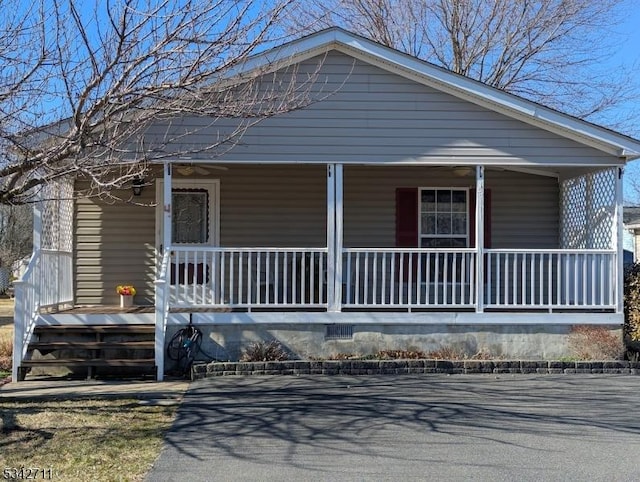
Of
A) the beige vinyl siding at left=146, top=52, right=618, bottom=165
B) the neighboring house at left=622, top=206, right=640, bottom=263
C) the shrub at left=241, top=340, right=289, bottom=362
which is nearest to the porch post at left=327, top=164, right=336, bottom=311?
the beige vinyl siding at left=146, top=52, right=618, bottom=165

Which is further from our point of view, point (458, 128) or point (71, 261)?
point (71, 261)

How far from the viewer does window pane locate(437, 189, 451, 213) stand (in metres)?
12.6

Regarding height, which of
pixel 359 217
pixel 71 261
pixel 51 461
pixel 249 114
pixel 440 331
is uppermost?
pixel 249 114

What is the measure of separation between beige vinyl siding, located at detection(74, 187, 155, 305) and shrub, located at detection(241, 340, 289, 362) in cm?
295

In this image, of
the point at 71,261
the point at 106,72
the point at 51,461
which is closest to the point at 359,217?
the point at 71,261

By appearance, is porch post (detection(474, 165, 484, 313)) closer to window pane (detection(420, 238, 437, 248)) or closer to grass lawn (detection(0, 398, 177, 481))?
window pane (detection(420, 238, 437, 248))

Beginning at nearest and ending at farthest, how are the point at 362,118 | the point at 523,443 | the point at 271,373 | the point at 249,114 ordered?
1. the point at 523,443
2. the point at 249,114
3. the point at 271,373
4. the point at 362,118

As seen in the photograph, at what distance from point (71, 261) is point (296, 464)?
7.43m

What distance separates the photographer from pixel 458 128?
10484 millimetres

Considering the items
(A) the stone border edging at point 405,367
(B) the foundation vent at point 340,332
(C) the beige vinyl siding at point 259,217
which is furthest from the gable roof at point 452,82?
(B) the foundation vent at point 340,332

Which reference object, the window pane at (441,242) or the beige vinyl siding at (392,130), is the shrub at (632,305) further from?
the window pane at (441,242)

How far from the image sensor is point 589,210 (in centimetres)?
1164

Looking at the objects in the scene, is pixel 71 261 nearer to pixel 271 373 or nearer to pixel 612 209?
pixel 271 373

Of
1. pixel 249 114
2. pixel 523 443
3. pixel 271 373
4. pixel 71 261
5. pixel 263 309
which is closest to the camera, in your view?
pixel 523 443
